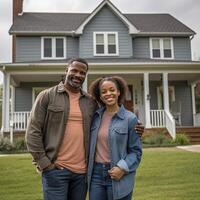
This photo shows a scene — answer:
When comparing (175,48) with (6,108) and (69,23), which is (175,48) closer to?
(69,23)

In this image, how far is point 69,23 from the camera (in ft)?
63.2

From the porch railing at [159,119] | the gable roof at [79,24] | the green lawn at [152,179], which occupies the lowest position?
the green lawn at [152,179]

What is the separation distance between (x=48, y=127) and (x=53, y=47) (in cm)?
1548

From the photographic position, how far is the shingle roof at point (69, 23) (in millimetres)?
17969

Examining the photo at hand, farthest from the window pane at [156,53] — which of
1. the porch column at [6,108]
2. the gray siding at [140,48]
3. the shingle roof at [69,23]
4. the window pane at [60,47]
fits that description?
the porch column at [6,108]

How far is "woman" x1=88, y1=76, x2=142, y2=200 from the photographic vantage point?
8.95 feet

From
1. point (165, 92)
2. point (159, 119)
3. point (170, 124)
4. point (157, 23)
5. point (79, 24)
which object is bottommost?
point (170, 124)

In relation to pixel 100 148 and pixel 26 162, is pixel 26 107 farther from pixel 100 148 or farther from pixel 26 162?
pixel 100 148

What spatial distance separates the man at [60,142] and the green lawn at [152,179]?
2.51 meters

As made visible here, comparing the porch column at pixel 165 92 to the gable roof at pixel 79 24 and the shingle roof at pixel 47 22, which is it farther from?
the shingle roof at pixel 47 22

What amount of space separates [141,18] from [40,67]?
9.15 metres

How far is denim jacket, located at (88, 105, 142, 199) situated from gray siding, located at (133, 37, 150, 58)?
1588cm

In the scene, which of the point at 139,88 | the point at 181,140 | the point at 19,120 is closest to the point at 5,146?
the point at 19,120

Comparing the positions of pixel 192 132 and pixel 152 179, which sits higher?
pixel 192 132
